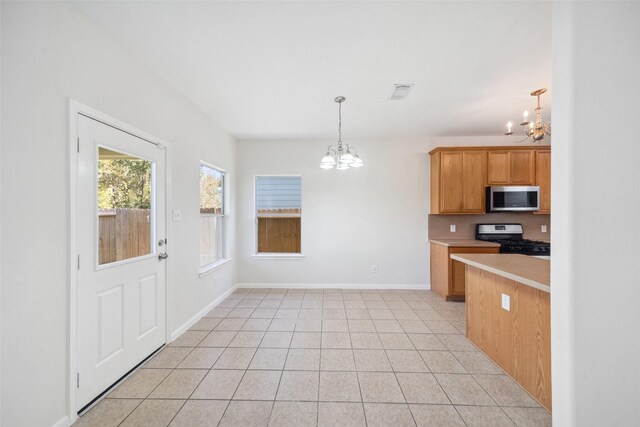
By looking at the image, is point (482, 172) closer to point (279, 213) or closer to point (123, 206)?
point (279, 213)

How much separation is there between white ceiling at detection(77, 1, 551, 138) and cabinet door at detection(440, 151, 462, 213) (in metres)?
0.90

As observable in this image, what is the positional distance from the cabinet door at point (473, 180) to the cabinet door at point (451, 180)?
0.22 feet

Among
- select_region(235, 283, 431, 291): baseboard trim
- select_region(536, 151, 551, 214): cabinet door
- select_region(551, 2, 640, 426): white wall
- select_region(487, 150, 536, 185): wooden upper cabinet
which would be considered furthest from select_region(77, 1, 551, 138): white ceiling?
select_region(235, 283, 431, 291): baseboard trim

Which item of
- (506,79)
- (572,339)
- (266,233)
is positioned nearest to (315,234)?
(266,233)

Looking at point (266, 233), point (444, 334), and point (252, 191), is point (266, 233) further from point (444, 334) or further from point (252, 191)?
point (444, 334)

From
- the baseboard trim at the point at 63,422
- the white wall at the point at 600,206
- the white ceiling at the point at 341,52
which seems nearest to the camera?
the white wall at the point at 600,206

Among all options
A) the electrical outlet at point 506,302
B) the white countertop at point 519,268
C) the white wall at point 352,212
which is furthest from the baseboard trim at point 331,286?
the electrical outlet at point 506,302

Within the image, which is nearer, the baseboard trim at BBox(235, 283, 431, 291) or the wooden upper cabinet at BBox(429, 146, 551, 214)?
the wooden upper cabinet at BBox(429, 146, 551, 214)

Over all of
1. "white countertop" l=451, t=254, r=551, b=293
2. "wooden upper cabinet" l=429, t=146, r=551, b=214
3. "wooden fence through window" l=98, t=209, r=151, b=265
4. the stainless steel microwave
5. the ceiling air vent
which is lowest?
"white countertop" l=451, t=254, r=551, b=293

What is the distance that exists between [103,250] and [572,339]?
9.70 feet

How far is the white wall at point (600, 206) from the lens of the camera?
1.24m

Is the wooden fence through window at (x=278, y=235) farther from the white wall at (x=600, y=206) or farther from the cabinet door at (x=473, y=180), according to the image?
the white wall at (x=600, y=206)

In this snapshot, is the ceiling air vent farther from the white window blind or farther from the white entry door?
the white entry door

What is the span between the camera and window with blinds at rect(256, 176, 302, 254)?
4793 mm
